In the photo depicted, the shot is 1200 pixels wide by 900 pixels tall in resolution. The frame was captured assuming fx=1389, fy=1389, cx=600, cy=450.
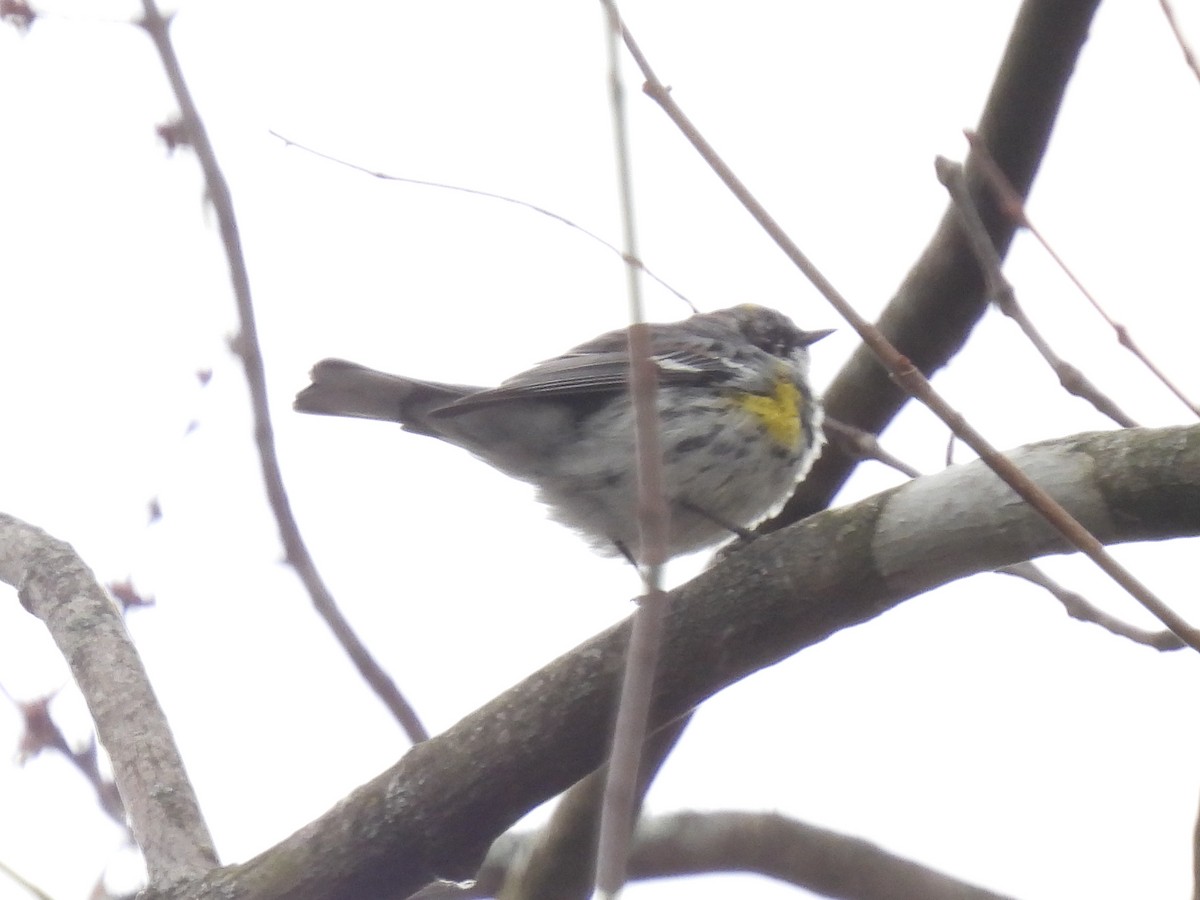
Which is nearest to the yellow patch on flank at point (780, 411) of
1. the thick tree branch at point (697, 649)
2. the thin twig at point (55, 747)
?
the thick tree branch at point (697, 649)

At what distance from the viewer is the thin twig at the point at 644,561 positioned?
160 cm

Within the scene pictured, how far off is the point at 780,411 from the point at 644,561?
13.0ft

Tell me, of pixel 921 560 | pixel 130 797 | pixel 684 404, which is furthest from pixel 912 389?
pixel 684 404

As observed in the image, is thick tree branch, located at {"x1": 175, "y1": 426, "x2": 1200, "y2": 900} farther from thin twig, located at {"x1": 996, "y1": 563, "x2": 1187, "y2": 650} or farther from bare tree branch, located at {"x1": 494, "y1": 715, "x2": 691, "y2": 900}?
bare tree branch, located at {"x1": 494, "y1": 715, "x2": 691, "y2": 900}

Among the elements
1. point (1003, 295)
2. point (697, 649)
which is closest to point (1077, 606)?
point (1003, 295)

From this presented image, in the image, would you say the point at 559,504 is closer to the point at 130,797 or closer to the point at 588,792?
the point at 588,792

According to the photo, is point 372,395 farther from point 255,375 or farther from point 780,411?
point 255,375

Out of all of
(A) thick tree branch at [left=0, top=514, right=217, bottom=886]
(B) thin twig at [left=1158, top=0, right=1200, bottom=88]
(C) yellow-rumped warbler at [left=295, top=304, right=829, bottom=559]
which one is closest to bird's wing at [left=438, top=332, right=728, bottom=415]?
(C) yellow-rumped warbler at [left=295, top=304, right=829, bottom=559]

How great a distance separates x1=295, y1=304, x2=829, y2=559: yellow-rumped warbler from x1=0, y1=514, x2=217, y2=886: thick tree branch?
129 cm

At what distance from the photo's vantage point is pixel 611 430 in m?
5.62

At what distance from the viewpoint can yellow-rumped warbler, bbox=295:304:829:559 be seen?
555 cm

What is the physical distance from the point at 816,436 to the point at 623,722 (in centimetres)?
419

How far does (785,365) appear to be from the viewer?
627cm

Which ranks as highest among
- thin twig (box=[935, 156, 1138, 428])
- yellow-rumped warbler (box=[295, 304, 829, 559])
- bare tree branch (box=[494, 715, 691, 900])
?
yellow-rumped warbler (box=[295, 304, 829, 559])
